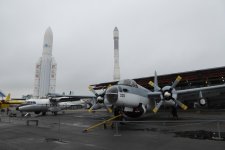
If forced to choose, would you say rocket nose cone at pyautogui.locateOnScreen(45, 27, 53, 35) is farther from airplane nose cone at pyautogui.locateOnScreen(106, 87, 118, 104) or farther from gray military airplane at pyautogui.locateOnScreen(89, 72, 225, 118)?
airplane nose cone at pyautogui.locateOnScreen(106, 87, 118, 104)

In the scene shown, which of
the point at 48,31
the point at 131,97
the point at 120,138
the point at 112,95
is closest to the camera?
the point at 120,138

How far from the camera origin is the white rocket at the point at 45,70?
87500 millimetres

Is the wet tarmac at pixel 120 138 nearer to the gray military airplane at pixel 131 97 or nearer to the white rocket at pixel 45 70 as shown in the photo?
the gray military airplane at pixel 131 97

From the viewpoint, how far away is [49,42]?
90.2 metres

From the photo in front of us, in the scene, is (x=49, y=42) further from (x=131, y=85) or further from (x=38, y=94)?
(x=131, y=85)

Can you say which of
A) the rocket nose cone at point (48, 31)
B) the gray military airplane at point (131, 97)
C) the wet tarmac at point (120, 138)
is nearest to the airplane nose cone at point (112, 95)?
the gray military airplane at point (131, 97)

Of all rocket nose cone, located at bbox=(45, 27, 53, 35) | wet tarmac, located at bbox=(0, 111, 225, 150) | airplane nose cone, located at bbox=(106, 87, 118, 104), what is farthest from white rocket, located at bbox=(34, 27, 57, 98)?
airplane nose cone, located at bbox=(106, 87, 118, 104)

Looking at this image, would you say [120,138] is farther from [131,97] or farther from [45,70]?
[45,70]

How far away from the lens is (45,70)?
288 ft

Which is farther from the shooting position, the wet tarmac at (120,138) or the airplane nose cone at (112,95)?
the airplane nose cone at (112,95)

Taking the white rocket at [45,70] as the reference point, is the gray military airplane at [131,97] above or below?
below

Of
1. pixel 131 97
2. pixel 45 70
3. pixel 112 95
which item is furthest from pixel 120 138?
pixel 45 70

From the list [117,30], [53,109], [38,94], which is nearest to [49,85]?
[38,94]

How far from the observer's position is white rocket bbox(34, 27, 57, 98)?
87500 mm
